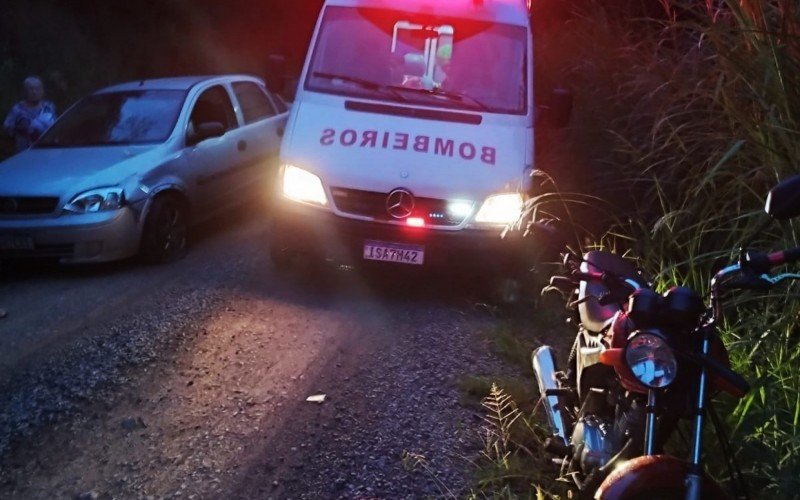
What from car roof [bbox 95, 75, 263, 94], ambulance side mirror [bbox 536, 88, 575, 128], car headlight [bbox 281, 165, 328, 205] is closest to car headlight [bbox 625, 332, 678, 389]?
car headlight [bbox 281, 165, 328, 205]

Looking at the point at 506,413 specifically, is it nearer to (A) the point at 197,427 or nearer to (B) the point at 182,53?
(A) the point at 197,427

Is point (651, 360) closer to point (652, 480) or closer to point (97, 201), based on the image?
point (652, 480)

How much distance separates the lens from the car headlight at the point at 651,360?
2.70m

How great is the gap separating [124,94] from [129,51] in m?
10.2

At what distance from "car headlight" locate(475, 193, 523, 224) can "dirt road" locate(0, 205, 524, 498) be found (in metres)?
0.75

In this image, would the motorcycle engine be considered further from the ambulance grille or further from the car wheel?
the car wheel

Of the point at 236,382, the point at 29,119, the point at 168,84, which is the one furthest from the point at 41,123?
the point at 236,382

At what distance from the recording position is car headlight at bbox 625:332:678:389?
8.86 ft

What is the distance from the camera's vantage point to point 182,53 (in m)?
20.2

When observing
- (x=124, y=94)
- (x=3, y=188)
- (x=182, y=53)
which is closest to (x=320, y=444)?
(x=3, y=188)

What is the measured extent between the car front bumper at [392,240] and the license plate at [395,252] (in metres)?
0.03

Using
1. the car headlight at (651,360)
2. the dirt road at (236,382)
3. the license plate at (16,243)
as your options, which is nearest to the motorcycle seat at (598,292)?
the car headlight at (651,360)

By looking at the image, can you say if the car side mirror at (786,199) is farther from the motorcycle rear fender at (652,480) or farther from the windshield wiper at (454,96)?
the windshield wiper at (454,96)

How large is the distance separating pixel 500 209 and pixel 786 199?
394 cm
